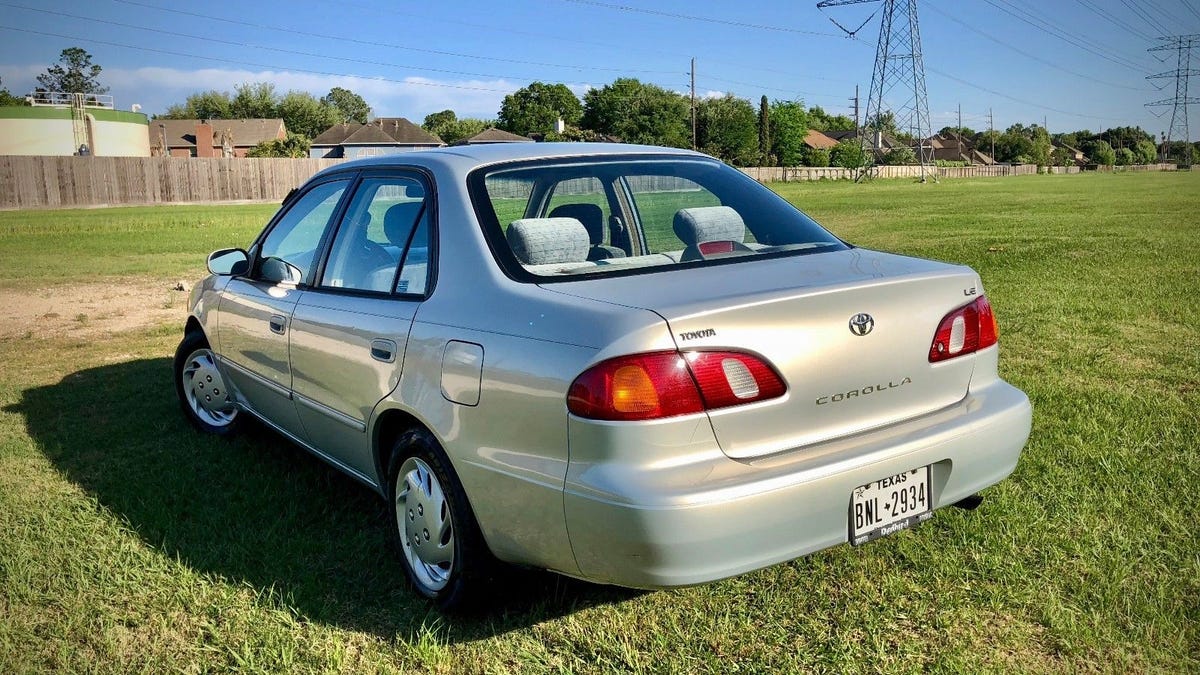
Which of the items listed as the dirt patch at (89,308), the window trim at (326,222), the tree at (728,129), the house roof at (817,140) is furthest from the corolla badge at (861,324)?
the house roof at (817,140)

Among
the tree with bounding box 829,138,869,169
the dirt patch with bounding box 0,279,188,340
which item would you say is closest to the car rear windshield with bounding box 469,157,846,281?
the dirt patch with bounding box 0,279,188,340

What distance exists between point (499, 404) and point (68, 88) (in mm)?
144565

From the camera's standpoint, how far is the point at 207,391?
5.56m

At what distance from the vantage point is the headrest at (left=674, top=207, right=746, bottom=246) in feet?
11.9

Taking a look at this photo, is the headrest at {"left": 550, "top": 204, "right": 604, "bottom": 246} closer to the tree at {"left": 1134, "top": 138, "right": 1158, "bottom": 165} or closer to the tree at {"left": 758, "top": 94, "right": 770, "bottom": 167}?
the tree at {"left": 758, "top": 94, "right": 770, "bottom": 167}

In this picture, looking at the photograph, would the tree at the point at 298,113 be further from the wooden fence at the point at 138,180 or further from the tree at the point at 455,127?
the wooden fence at the point at 138,180

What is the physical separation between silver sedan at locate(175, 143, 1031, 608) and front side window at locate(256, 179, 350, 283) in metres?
0.18

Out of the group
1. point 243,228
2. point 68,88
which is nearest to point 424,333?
point 243,228

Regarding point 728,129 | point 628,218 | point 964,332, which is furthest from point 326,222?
point 728,129

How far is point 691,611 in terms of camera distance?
3.25m

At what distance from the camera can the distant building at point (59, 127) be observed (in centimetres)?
6297

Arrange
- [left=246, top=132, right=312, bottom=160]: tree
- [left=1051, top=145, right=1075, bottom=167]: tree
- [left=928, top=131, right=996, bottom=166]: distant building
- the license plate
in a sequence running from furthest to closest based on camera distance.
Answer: [left=1051, top=145, right=1075, bottom=167]: tree
[left=928, top=131, right=996, bottom=166]: distant building
[left=246, top=132, right=312, bottom=160]: tree
the license plate

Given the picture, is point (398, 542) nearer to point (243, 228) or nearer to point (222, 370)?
point (222, 370)

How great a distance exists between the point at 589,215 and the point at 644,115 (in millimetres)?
100217
